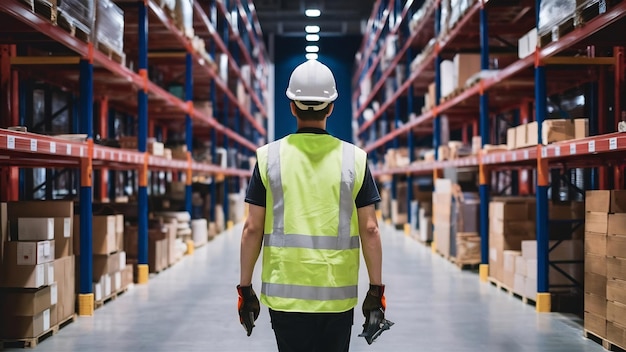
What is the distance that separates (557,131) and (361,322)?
8.26 ft

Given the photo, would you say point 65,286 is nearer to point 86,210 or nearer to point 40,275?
point 40,275

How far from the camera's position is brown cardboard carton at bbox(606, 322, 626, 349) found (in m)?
4.16

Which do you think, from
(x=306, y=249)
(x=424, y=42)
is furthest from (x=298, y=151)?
(x=424, y=42)

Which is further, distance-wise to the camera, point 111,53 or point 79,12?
point 111,53

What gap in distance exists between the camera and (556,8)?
209 inches

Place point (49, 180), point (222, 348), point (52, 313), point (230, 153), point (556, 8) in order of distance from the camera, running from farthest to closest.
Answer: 1. point (230, 153)
2. point (49, 180)
3. point (556, 8)
4. point (52, 313)
5. point (222, 348)

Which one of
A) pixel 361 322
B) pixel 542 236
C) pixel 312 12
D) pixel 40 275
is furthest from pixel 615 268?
pixel 312 12

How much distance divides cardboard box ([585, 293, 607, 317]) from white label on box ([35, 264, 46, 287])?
166 inches

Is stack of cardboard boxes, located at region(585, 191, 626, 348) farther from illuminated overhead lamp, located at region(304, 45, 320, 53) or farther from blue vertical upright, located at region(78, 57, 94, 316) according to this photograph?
illuminated overhead lamp, located at region(304, 45, 320, 53)

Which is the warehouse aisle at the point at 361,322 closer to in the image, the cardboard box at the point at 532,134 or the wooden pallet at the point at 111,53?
the cardboard box at the point at 532,134

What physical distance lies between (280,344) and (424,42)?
12.1 meters

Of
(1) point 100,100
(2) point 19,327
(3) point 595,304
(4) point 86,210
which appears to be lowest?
(2) point 19,327

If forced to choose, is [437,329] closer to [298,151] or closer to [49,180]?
[298,151]

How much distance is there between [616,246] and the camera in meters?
4.28
